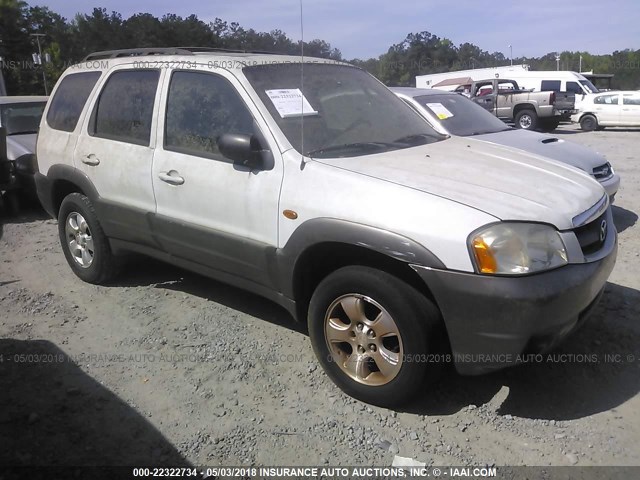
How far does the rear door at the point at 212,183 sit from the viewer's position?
3.31 metres

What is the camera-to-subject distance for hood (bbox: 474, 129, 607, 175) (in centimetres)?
609

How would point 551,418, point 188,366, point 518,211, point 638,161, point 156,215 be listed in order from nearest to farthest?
1. point 518,211
2. point 551,418
3. point 188,366
4. point 156,215
5. point 638,161

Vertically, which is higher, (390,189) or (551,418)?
(390,189)

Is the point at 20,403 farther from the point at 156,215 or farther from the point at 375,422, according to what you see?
the point at 375,422

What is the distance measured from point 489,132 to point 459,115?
0.42 meters

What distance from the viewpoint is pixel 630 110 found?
740 inches

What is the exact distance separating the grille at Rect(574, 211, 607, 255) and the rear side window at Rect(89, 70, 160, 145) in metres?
2.86

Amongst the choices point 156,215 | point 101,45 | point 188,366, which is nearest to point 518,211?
point 188,366

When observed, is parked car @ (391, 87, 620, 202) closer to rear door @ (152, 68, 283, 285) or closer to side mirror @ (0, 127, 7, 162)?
rear door @ (152, 68, 283, 285)

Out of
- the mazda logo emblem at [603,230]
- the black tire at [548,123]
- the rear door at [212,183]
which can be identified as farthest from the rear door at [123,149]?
the black tire at [548,123]

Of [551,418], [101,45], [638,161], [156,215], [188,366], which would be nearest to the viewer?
[551,418]

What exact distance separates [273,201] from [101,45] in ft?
111

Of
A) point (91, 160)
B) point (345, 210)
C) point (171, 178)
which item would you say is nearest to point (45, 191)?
point (91, 160)

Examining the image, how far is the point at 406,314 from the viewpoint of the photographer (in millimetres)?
2740
